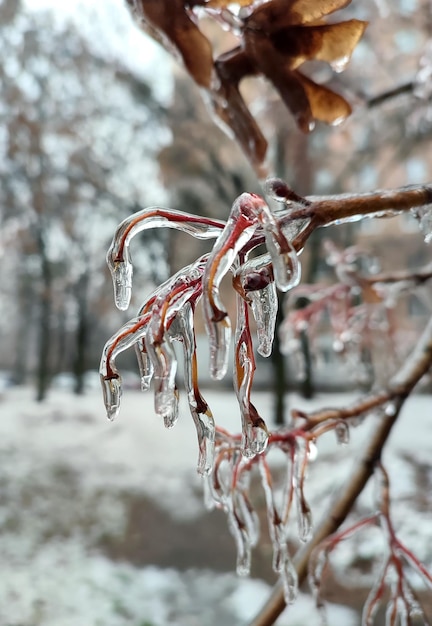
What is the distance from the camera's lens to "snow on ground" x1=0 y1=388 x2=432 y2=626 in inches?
26.9

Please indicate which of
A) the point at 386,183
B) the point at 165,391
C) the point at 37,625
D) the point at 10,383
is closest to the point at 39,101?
the point at 10,383

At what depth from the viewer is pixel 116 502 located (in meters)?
0.98

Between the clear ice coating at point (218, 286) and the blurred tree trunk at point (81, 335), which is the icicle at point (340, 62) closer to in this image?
the clear ice coating at point (218, 286)

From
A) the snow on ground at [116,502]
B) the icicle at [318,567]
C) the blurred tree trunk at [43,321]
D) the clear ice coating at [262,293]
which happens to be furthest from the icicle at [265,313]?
the blurred tree trunk at [43,321]

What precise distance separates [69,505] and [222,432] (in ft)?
2.60

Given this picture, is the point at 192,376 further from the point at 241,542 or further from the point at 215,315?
the point at 241,542

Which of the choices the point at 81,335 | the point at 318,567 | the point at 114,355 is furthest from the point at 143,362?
the point at 81,335

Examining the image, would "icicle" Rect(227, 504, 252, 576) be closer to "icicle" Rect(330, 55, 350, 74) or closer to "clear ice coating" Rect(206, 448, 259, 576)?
"clear ice coating" Rect(206, 448, 259, 576)

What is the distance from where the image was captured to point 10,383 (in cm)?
121

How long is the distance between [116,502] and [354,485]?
73 cm

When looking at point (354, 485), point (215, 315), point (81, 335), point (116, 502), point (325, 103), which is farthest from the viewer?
point (81, 335)

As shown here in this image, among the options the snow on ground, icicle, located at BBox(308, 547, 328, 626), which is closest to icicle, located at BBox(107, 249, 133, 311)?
icicle, located at BBox(308, 547, 328, 626)

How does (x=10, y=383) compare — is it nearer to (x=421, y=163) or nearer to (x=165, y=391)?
(x=421, y=163)

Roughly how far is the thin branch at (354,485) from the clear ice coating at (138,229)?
0.25 metres
